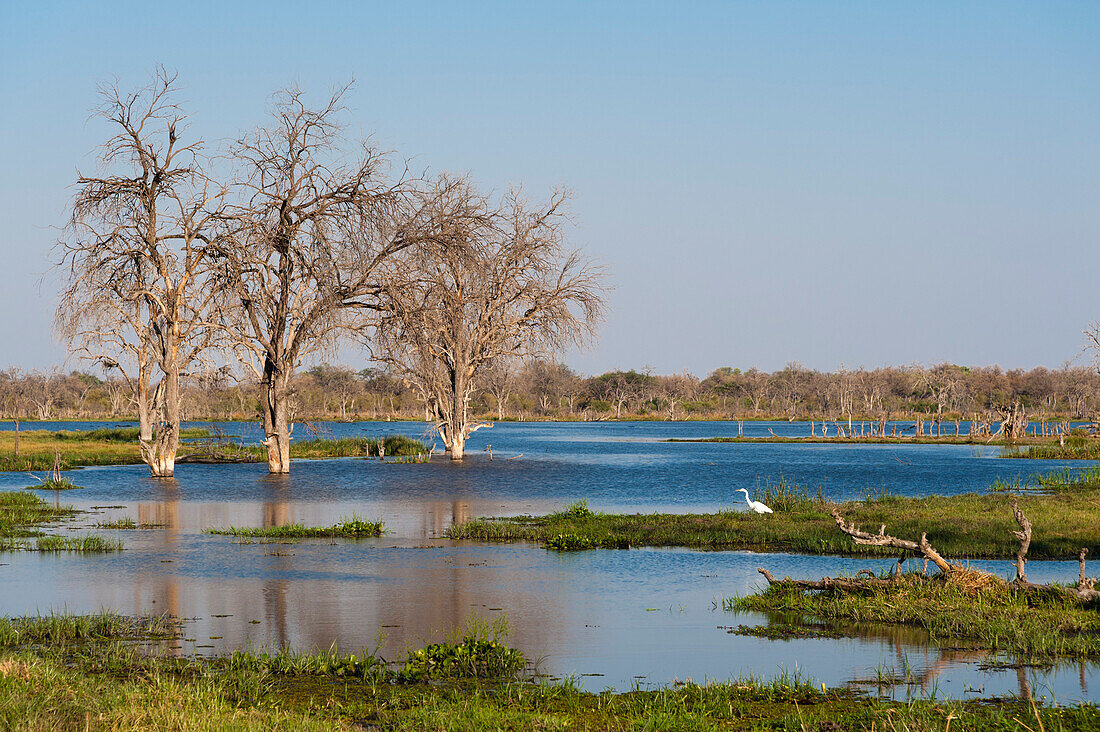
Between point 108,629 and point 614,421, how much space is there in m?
133

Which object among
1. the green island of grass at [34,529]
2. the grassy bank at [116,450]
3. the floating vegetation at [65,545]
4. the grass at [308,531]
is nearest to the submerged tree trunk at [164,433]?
the grassy bank at [116,450]

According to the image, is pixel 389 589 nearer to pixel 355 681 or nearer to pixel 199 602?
pixel 199 602

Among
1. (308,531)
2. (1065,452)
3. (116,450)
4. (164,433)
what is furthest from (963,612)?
(116,450)

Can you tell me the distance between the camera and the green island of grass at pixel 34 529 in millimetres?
20625

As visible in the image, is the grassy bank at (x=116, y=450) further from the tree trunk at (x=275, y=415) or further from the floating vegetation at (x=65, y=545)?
the floating vegetation at (x=65, y=545)

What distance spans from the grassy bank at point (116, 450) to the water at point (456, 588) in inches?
513

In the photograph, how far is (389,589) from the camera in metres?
16.2

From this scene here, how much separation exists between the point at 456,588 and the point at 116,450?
46.1 m

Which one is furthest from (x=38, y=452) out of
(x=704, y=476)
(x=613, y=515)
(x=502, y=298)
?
(x=613, y=515)

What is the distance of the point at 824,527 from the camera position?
75.3 feet

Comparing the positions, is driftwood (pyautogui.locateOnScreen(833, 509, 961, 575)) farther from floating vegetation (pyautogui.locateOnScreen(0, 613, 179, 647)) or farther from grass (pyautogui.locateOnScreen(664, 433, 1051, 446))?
grass (pyautogui.locateOnScreen(664, 433, 1051, 446))

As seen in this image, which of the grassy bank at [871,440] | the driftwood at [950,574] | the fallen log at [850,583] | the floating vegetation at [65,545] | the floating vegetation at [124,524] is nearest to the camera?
the driftwood at [950,574]

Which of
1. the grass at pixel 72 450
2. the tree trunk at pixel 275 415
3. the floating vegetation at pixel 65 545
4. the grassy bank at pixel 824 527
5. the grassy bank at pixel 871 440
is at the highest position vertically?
the tree trunk at pixel 275 415

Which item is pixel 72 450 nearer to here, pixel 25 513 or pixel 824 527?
pixel 25 513
